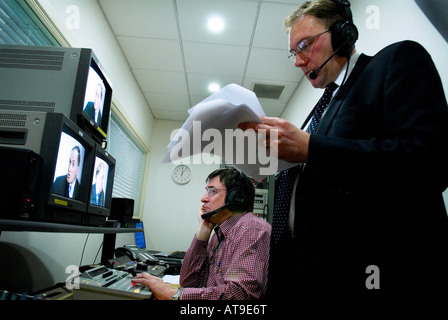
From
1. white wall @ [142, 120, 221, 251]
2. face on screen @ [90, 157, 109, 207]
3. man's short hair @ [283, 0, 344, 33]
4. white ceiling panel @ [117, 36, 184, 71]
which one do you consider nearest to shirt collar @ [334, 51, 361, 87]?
man's short hair @ [283, 0, 344, 33]

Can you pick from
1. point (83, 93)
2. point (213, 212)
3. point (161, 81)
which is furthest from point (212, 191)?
point (161, 81)

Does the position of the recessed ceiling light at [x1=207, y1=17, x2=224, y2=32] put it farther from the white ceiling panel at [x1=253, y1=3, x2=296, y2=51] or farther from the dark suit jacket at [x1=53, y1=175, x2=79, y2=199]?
the dark suit jacket at [x1=53, y1=175, x2=79, y2=199]

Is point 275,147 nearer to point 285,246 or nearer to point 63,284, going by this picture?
point 285,246

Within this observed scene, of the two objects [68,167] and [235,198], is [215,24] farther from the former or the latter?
[68,167]

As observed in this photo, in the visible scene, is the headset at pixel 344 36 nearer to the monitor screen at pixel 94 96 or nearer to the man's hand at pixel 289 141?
the man's hand at pixel 289 141

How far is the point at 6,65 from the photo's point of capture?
1.24 m

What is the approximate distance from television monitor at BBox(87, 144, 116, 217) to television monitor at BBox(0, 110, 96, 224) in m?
0.25

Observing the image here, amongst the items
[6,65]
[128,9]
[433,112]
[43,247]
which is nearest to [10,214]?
[6,65]

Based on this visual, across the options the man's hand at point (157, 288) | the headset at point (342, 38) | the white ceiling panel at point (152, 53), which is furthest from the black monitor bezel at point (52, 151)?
the white ceiling panel at point (152, 53)

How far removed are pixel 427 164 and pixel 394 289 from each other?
0.81 ft

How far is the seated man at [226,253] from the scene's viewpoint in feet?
3.75

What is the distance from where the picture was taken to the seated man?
1.14 m

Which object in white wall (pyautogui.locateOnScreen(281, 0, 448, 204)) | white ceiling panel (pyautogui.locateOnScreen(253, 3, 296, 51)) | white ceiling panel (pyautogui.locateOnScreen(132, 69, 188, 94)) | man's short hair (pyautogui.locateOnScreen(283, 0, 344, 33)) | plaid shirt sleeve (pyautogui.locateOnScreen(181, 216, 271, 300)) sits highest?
white ceiling panel (pyautogui.locateOnScreen(132, 69, 188, 94))

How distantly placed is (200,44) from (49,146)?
2298 millimetres
